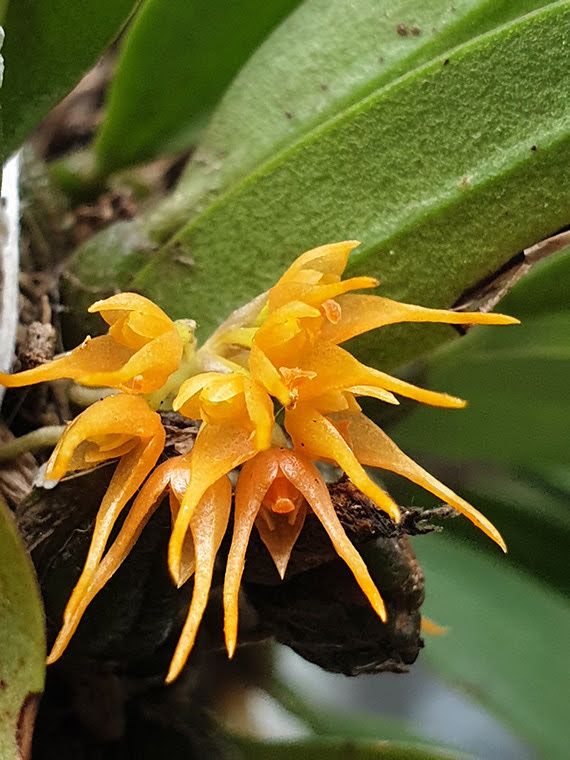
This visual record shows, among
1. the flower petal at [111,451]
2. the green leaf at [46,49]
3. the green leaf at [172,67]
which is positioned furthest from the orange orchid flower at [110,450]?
the green leaf at [172,67]

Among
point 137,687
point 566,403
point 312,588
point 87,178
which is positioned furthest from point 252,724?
point 87,178

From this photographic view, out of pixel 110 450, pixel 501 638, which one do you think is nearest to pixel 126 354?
pixel 110 450

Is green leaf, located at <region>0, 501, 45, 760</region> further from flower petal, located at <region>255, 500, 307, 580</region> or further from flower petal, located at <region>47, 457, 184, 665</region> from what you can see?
flower petal, located at <region>255, 500, 307, 580</region>

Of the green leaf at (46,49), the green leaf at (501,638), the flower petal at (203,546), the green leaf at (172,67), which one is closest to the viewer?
the flower petal at (203,546)

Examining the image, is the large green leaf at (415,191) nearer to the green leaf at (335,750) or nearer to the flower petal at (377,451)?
the flower petal at (377,451)

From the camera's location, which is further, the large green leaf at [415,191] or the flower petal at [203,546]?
the large green leaf at [415,191]

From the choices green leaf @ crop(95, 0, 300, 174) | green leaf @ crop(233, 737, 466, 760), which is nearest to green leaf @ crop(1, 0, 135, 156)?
green leaf @ crop(95, 0, 300, 174)

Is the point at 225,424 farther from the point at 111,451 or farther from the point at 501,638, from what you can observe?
the point at 501,638

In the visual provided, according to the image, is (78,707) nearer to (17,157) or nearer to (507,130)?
(17,157)
